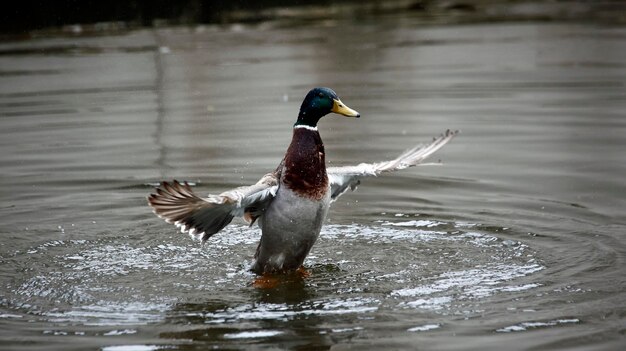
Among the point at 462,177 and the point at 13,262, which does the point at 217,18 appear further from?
the point at 13,262

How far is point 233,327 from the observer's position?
5582 mm

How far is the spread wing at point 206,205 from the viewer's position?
594 cm

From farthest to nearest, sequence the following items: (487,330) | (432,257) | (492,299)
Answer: (432,257), (492,299), (487,330)

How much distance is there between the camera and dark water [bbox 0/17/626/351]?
5625 mm

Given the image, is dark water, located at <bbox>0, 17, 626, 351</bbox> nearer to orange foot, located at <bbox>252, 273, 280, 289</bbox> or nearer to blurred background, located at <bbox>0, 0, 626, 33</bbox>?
orange foot, located at <bbox>252, 273, 280, 289</bbox>

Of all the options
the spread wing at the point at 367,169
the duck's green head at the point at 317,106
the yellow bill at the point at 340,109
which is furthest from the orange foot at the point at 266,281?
the yellow bill at the point at 340,109

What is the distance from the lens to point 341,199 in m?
9.01

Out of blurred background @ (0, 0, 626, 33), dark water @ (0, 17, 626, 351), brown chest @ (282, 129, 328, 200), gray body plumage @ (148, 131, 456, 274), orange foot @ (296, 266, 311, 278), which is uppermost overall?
blurred background @ (0, 0, 626, 33)

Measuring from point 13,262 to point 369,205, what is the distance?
9.43 ft

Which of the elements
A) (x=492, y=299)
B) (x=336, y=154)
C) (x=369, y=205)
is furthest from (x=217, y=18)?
(x=492, y=299)

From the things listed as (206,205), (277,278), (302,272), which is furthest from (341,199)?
(206,205)

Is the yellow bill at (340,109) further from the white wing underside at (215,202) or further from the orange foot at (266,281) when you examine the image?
the orange foot at (266,281)

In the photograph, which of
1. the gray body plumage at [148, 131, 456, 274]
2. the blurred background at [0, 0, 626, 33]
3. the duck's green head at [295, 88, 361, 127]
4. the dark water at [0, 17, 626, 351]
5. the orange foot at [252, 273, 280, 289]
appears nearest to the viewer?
the dark water at [0, 17, 626, 351]

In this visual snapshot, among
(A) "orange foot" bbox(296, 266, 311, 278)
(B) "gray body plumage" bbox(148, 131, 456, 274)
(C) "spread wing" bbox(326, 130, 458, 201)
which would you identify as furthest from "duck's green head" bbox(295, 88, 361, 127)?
(A) "orange foot" bbox(296, 266, 311, 278)
